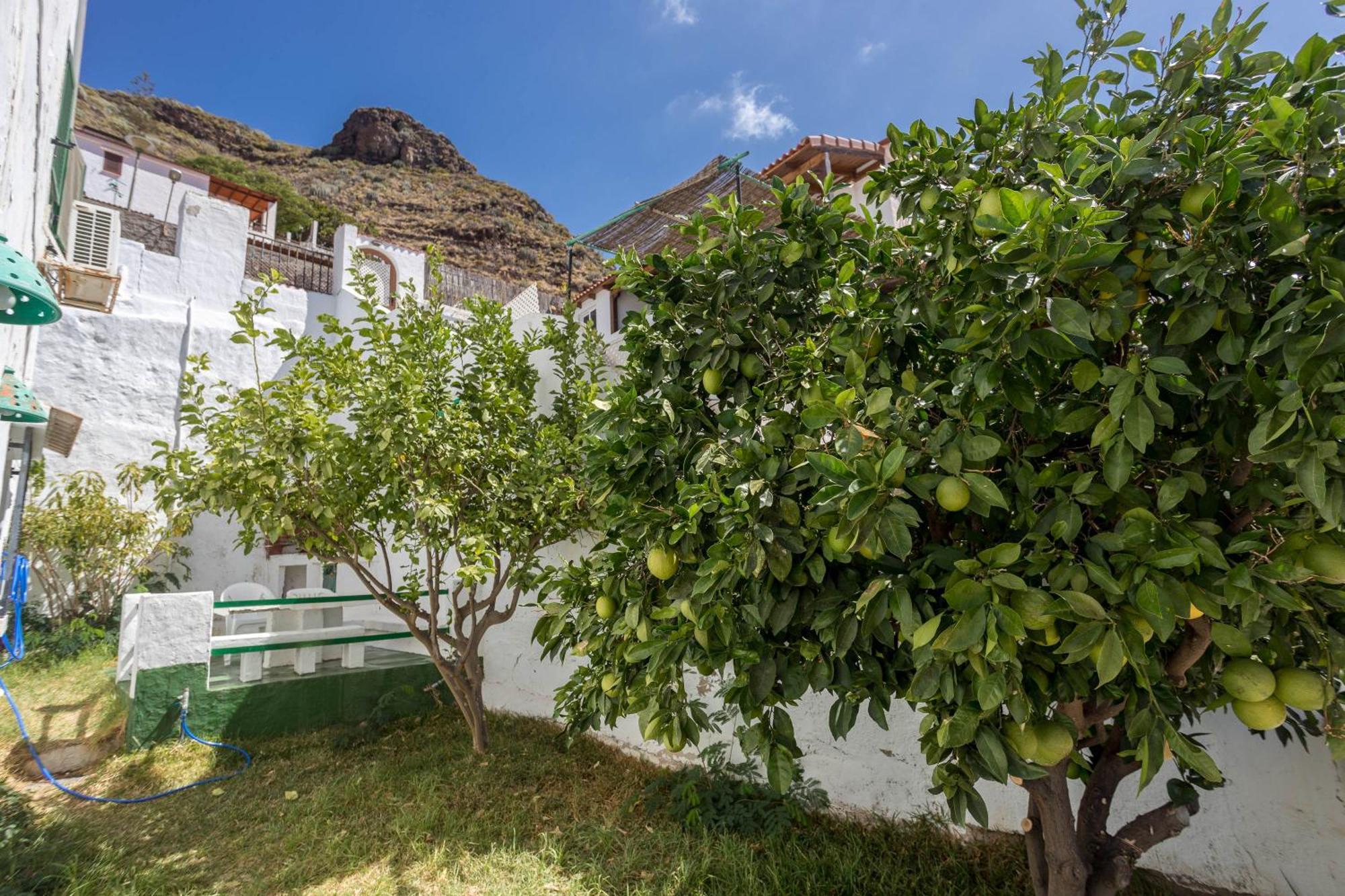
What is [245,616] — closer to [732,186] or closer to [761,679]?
[732,186]

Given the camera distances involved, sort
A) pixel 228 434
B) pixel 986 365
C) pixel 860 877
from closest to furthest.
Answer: pixel 986 365, pixel 860 877, pixel 228 434

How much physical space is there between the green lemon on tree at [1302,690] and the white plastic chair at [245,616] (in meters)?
8.64

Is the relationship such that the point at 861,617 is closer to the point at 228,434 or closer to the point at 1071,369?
the point at 1071,369

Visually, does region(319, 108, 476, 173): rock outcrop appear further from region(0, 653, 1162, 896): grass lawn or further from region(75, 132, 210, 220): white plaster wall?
region(0, 653, 1162, 896): grass lawn

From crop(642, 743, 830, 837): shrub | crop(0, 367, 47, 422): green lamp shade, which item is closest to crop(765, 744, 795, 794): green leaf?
crop(642, 743, 830, 837): shrub

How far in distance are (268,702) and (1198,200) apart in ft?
25.8

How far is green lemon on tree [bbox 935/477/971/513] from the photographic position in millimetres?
1689

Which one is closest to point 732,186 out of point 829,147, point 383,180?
point 829,147

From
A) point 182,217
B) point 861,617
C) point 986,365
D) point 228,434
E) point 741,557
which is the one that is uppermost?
point 182,217

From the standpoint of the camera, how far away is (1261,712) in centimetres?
170

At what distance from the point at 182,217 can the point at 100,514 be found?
276 inches

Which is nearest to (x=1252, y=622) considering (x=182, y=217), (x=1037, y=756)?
(x=1037, y=756)

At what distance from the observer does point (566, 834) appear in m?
4.33

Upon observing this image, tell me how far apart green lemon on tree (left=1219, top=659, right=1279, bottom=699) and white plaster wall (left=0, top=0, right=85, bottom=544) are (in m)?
5.38
